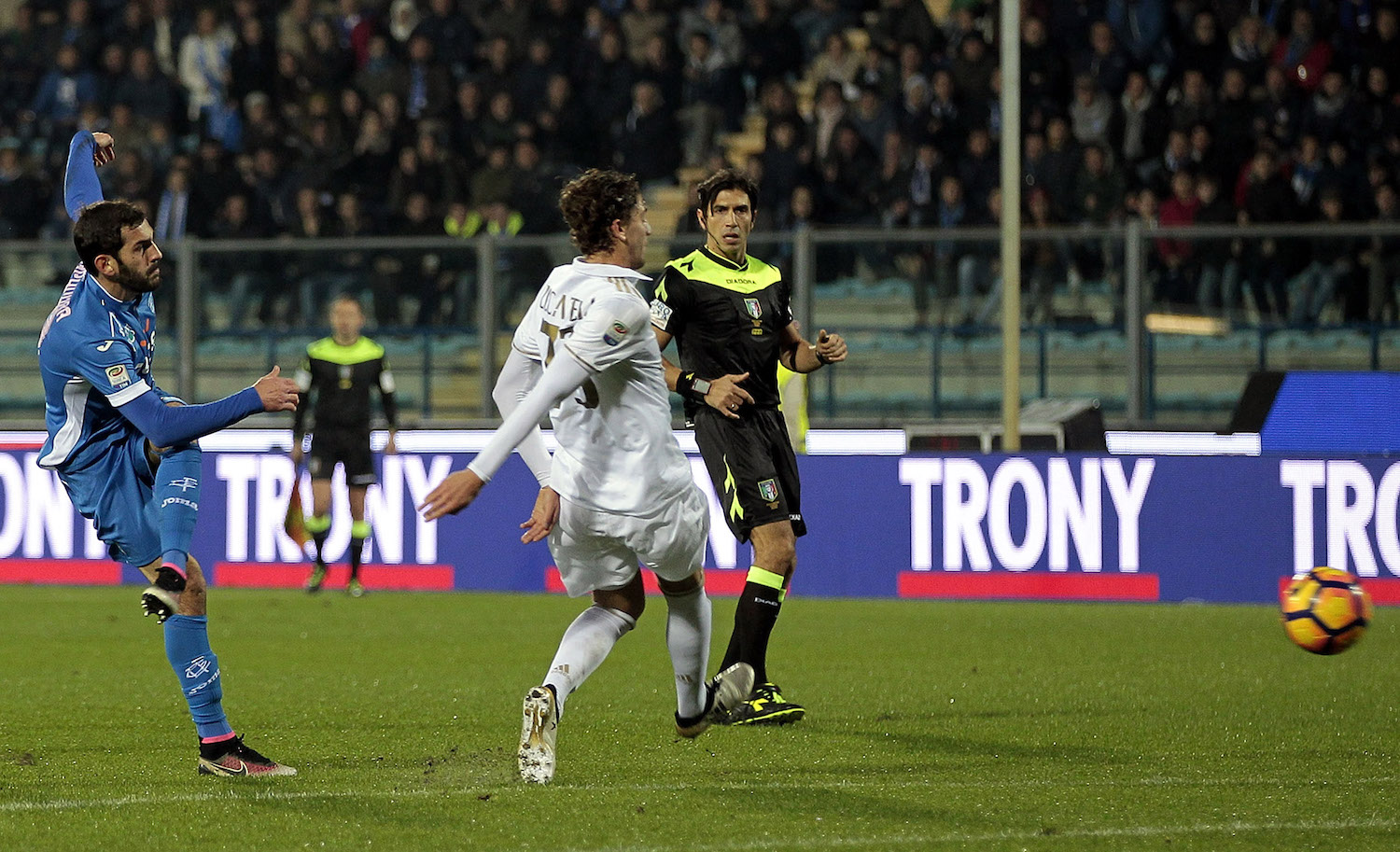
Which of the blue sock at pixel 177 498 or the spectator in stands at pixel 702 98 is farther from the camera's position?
the spectator in stands at pixel 702 98

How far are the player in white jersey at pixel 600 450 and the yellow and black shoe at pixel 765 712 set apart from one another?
5.14ft

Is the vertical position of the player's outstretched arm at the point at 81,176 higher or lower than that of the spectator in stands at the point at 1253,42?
lower

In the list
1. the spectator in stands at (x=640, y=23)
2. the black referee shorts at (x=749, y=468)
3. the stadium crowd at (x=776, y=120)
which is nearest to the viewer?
the black referee shorts at (x=749, y=468)

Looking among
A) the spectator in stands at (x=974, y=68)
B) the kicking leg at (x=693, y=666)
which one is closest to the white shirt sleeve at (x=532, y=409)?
the kicking leg at (x=693, y=666)

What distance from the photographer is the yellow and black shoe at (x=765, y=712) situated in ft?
24.7

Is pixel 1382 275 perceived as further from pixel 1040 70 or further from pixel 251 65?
pixel 251 65

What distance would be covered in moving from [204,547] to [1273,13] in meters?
11.3

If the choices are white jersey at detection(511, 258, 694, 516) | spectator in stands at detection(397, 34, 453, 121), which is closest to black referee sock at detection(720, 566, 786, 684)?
white jersey at detection(511, 258, 694, 516)

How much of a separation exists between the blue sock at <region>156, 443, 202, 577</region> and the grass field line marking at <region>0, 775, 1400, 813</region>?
71 centimetres

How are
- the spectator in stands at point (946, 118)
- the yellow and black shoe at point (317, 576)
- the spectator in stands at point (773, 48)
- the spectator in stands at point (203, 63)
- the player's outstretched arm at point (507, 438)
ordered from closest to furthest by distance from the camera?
the player's outstretched arm at point (507, 438), the yellow and black shoe at point (317, 576), the spectator in stands at point (946, 118), the spectator in stands at point (773, 48), the spectator in stands at point (203, 63)

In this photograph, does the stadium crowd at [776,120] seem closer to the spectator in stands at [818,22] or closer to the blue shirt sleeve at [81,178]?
the spectator in stands at [818,22]

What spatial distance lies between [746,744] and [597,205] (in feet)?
7.10

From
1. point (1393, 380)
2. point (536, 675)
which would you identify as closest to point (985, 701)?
point (536, 675)

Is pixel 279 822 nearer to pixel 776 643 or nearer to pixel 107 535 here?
pixel 107 535
